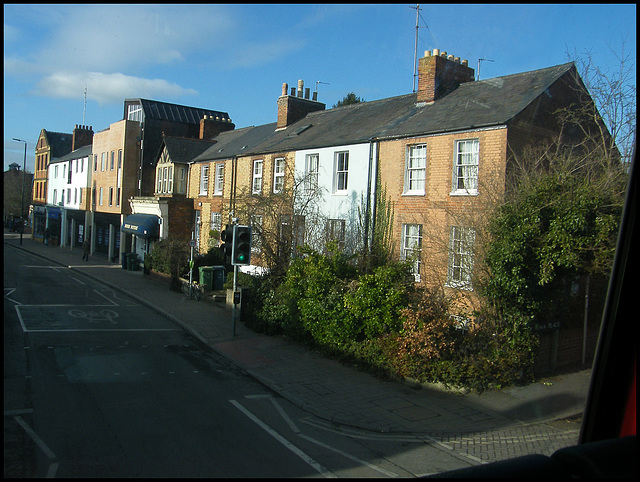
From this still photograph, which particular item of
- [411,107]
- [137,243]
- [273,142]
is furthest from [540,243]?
[137,243]

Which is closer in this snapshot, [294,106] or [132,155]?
[294,106]

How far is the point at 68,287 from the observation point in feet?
81.6

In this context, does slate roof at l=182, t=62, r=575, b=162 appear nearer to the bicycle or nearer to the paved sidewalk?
the bicycle

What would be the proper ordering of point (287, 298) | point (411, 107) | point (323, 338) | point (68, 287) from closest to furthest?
point (323, 338) → point (287, 298) → point (411, 107) → point (68, 287)

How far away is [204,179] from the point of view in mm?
31391

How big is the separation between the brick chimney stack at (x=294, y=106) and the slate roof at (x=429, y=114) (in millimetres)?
3043

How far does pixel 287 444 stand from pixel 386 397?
3.19m

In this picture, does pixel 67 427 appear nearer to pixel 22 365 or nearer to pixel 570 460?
pixel 22 365

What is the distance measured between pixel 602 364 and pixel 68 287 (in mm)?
25454

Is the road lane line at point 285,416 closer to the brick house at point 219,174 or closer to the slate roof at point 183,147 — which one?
the brick house at point 219,174

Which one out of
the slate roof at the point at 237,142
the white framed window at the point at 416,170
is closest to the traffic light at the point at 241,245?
the white framed window at the point at 416,170

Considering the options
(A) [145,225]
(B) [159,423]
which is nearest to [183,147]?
(A) [145,225]

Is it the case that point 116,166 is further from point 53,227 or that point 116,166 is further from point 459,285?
point 459,285

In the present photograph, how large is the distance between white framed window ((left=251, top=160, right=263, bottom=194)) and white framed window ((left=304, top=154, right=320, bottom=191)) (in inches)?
161
